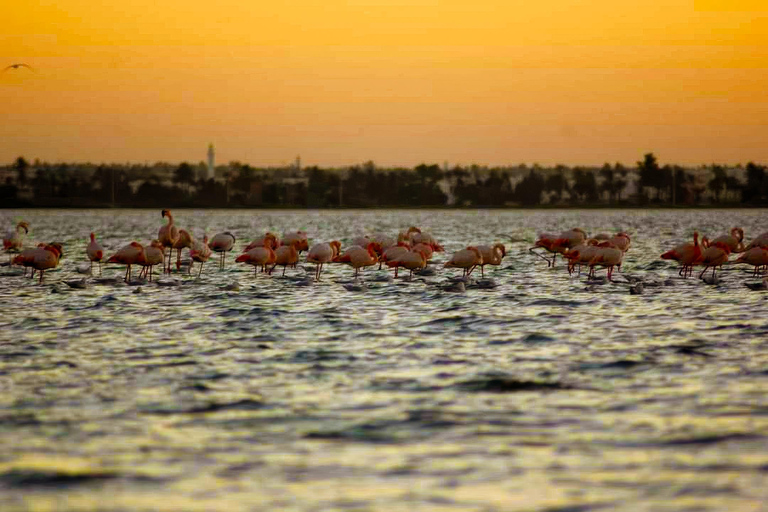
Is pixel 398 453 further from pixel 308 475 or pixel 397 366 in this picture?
pixel 397 366

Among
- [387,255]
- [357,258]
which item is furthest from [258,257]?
[387,255]

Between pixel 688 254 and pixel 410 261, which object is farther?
pixel 688 254

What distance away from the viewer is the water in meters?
8.57

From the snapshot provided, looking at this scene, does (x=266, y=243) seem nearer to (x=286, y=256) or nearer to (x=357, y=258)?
(x=286, y=256)

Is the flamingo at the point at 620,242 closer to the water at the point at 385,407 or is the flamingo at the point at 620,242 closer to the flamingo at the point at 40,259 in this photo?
the water at the point at 385,407

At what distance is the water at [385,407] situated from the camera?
857 centimetres

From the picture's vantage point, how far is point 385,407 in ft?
38.0

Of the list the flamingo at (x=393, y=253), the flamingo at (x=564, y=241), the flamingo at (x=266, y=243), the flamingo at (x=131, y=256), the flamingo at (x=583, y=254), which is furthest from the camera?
the flamingo at (x=564, y=241)

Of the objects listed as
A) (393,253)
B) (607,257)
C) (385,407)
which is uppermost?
(607,257)

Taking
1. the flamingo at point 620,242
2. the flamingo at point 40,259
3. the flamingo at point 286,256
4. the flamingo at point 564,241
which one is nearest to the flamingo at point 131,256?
the flamingo at point 40,259

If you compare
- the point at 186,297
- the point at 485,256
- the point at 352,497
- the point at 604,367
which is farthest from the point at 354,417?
the point at 485,256

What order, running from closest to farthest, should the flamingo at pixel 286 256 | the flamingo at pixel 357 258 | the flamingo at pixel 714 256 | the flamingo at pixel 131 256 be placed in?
the flamingo at pixel 714 256 < the flamingo at pixel 131 256 < the flamingo at pixel 357 258 < the flamingo at pixel 286 256

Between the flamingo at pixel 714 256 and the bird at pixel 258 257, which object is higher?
the flamingo at pixel 714 256

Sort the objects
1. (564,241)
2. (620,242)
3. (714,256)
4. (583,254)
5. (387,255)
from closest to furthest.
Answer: (714,256) < (583,254) < (387,255) < (620,242) < (564,241)
